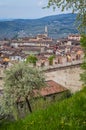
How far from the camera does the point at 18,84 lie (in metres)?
23.7

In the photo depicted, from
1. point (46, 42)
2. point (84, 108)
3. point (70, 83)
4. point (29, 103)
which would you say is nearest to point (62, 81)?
point (70, 83)

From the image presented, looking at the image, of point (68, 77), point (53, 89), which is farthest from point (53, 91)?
point (68, 77)

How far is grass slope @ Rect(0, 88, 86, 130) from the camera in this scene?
598 cm

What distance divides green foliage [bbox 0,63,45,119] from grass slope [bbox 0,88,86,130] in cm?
1642

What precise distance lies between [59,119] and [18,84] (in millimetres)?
17306

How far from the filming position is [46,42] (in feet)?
548

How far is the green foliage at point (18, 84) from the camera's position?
940 inches

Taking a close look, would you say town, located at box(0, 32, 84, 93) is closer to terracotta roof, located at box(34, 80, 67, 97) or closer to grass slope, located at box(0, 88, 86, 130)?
terracotta roof, located at box(34, 80, 67, 97)

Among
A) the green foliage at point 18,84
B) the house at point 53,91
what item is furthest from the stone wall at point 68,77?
the green foliage at point 18,84

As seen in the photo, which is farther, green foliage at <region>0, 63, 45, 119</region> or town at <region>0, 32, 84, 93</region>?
town at <region>0, 32, 84, 93</region>

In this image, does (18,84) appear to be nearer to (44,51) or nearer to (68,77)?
(68,77)

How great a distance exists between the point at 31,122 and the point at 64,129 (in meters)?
0.90

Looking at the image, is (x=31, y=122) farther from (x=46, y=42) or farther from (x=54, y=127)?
(x=46, y=42)

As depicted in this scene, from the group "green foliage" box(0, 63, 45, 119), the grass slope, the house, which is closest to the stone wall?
the house
